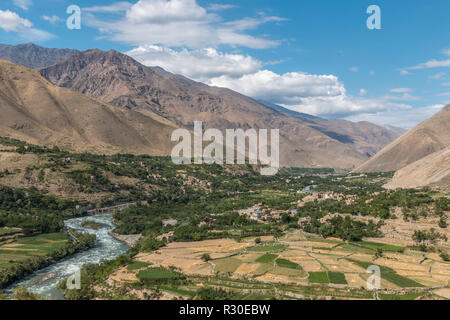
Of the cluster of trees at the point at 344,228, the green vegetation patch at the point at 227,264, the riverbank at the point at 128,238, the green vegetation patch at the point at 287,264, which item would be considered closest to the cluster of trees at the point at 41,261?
the riverbank at the point at 128,238

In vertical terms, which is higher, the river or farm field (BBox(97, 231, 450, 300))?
farm field (BBox(97, 231, 450, 300))

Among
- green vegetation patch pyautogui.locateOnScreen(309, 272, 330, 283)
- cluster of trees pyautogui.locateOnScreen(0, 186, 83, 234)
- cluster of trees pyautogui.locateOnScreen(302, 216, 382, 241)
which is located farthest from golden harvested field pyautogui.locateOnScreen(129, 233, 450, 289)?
cluster of trees pyautogui.locateOnScreen(0, 186, 83, 234)

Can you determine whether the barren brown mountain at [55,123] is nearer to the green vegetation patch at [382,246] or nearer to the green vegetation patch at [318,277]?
the green vegetation patch at [382,246]

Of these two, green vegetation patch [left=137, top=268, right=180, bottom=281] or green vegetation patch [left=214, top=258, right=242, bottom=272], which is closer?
green vegetation patch [left=137, top=268, right=180, bottom=281]

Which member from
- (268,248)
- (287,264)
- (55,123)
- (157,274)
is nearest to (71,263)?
(157,274)

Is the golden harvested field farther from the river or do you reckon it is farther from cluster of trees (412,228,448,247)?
the river

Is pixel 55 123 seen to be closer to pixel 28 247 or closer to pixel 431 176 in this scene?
pixel 28 247
